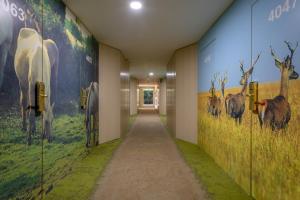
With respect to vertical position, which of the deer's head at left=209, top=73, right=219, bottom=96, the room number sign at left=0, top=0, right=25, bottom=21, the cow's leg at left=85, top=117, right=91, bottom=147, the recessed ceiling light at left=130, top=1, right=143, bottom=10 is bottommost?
the cow's leg at left=85, top=117, right=91, bottom=147

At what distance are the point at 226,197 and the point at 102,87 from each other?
4.36 meters

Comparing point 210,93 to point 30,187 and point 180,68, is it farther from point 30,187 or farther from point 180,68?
point 30,187

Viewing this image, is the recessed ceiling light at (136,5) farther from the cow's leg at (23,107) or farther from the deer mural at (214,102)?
the cow's leg at (23,107)

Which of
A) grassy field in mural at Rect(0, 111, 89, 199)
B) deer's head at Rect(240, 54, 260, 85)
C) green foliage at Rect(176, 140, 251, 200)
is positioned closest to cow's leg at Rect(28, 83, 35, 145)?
grassy field in mural at Rect(0, 111, 89, 199)

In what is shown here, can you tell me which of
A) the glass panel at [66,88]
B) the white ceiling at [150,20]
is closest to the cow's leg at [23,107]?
the glass panel at [66,88]

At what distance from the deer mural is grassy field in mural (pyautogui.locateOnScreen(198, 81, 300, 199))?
28 centimetres

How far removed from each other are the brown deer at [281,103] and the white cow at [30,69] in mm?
2593

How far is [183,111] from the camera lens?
22.1 feet

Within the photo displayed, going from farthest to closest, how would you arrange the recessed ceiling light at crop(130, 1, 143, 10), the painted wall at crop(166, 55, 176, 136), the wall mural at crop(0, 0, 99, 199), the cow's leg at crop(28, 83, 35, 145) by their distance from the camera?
1. the painted wall at crop(166, 55, 176, 136)
2. the recessed ceiling light at crop(130, 1, 143, 10)
3. the cow's leg at crop(28, 83, 35, 145)
4. the wall mural at crop(0, 0, 99, 199)

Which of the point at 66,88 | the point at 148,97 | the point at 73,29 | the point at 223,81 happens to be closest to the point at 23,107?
the point at 66,88

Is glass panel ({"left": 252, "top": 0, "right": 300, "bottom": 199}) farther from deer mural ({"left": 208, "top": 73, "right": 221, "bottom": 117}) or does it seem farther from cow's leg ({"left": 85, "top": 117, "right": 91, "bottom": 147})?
cow's leg ({"left": 85, "top": 117, "right": 91, "bottom": 147})

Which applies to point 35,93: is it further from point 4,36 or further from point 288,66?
point 288,66

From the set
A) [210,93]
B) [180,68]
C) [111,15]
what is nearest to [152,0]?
[111,15]

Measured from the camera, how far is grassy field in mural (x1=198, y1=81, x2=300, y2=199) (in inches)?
80.4
